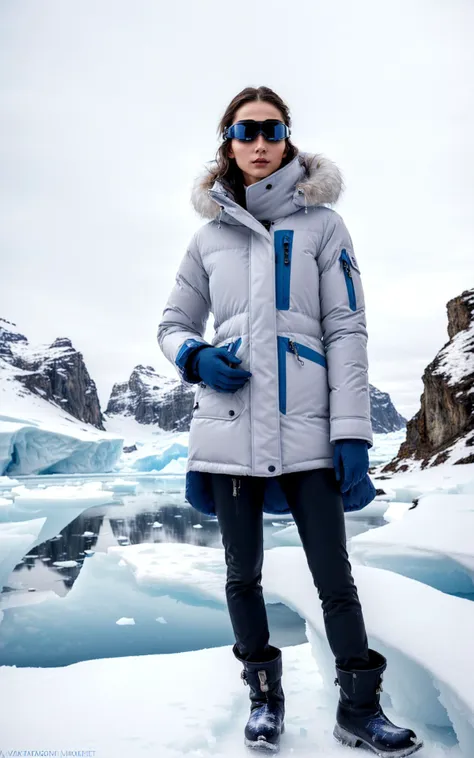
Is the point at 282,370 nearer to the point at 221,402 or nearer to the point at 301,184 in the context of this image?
the point at 221,402

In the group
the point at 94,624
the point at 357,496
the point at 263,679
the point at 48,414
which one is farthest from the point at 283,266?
the point at 48,414

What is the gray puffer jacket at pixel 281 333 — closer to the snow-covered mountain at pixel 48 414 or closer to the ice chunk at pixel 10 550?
the ice chunk at pixel 10 550

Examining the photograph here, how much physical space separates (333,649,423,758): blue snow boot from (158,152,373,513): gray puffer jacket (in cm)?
55

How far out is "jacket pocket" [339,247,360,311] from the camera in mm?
1698

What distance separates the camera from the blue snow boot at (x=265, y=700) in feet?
5.01

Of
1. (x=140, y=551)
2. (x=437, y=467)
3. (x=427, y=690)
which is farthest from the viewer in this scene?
(x=437, y=467)

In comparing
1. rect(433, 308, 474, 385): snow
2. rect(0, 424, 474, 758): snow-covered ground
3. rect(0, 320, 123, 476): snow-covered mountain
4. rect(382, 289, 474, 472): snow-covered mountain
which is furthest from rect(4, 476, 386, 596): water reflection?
rect(0, 320, 123, 476): snow-covered mountain

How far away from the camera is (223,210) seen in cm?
184

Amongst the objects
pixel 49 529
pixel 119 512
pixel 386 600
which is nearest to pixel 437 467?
pixel 119 512

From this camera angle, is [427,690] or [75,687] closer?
[427,690]

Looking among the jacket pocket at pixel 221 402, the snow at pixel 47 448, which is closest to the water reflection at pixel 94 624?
the jacket pocket at pixel 221 402

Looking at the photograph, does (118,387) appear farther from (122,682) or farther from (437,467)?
(122,682)

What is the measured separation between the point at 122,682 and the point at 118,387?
13990 centimetres

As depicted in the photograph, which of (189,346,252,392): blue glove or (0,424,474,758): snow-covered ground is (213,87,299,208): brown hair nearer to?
(189,346,252,392): blue glove
